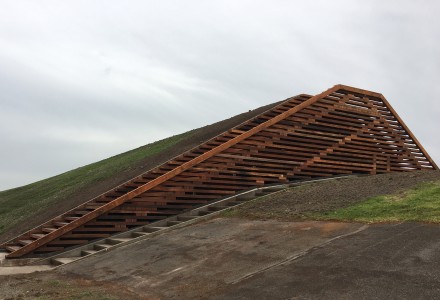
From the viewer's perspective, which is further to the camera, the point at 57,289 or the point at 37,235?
the point at 37,235

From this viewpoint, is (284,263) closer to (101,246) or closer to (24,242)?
(101,246)

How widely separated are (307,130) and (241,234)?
24.0 ft

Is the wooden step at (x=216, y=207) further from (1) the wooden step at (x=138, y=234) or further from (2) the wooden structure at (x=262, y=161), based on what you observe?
(1) the wooden step at (x=138, y=234)

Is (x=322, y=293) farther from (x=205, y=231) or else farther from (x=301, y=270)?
(x=205, y=231)

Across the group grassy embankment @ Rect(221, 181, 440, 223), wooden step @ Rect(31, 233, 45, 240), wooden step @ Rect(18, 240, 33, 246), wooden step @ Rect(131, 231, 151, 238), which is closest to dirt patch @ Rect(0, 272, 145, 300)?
wooden step @ Rect(31, 233, 45, 240)

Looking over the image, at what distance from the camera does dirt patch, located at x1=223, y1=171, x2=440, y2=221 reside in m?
11.7

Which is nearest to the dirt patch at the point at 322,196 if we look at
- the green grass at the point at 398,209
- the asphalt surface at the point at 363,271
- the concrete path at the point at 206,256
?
the green grass at the point at 398,209

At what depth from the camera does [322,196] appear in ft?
41.9

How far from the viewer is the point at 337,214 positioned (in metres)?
10.5

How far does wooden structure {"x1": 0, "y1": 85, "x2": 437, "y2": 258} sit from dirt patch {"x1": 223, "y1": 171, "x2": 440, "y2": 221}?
1510 mm

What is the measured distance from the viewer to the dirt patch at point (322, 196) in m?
11.7

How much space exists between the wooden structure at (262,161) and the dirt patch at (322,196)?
1510 mm

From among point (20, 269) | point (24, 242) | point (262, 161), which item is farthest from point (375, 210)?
point (24, 242)

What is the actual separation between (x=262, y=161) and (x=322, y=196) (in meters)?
3.16
